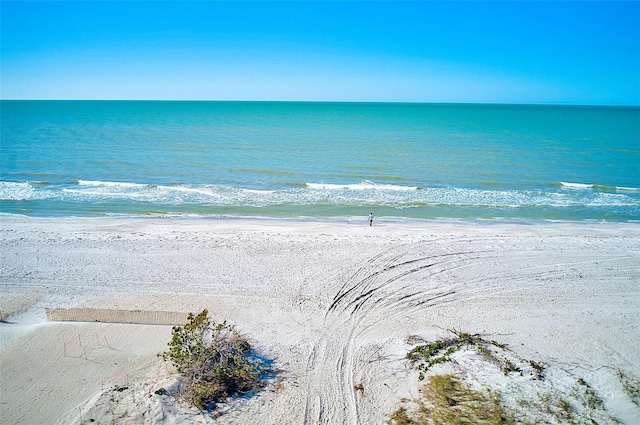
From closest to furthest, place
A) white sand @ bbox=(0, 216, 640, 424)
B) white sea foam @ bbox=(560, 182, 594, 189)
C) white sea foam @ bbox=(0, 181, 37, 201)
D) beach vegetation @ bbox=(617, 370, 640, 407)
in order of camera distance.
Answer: beach vegetation @ bbox=(617, 370, 640, 407)
white sand @ bbox=(0, 216, 640, 424)
white sea foam @ bbox=(0, 181, 37, 201)
white sea foam @ bbox=(560, 182, 594, 189)

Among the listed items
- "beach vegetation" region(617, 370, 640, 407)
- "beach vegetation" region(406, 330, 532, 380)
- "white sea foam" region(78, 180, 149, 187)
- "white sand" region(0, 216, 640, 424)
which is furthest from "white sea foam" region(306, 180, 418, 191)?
"beach vegetation" region(617, 370, 640, 407)

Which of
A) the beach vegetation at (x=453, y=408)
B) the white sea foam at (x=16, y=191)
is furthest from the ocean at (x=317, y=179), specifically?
the beach vegetation at (x=453, y=408)

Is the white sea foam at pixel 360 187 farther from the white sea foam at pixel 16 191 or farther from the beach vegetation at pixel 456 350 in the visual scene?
the beach vegetation at pixel 456 350

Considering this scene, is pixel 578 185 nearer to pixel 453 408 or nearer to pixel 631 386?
pixel 631 386

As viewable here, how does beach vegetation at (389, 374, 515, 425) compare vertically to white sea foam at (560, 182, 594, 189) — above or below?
below

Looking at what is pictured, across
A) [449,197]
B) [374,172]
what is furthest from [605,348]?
[374,172]

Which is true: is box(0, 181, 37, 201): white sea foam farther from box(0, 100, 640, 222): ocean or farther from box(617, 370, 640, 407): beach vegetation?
box(617, 370, 640, 407): beach vegetation
